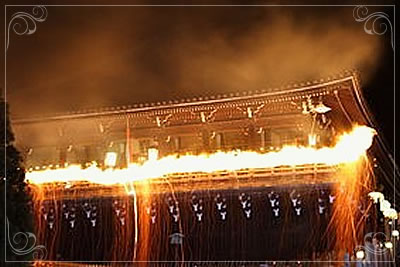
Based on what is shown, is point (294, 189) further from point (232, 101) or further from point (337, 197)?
point (232, 101)

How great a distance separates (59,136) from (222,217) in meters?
2.22

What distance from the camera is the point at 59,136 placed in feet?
24.5

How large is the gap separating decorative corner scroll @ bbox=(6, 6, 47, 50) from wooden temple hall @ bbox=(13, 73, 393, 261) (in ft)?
5.95

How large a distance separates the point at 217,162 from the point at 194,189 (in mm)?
436

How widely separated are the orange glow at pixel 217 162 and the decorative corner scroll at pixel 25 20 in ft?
7.68

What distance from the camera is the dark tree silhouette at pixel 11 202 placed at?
3674mm

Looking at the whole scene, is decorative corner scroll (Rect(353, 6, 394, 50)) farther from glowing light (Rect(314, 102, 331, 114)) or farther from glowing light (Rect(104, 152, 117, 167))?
glowing light (Rect(104, 152, 117, 167))

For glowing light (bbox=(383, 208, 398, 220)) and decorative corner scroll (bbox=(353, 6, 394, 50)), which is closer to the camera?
decorative corner scroll (bbox=(353, 6, 394, 50))

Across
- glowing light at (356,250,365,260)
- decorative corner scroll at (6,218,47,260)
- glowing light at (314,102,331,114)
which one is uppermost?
glowing light at (314,102,331,114)

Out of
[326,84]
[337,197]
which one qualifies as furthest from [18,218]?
[337,197]

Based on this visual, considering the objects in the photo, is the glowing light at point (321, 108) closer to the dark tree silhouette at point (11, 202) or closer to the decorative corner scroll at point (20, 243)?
the dark tree silhouette at point (11, 202)

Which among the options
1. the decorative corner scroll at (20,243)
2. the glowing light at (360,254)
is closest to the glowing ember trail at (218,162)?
the glowing light at (360,254)

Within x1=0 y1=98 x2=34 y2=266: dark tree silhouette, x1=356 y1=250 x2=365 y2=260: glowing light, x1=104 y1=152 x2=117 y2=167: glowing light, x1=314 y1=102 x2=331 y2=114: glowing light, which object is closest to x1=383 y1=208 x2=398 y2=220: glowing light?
x1=356 y1=250 x2=365 y2=260: glowing light

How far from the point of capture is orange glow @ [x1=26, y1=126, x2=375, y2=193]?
705cm
